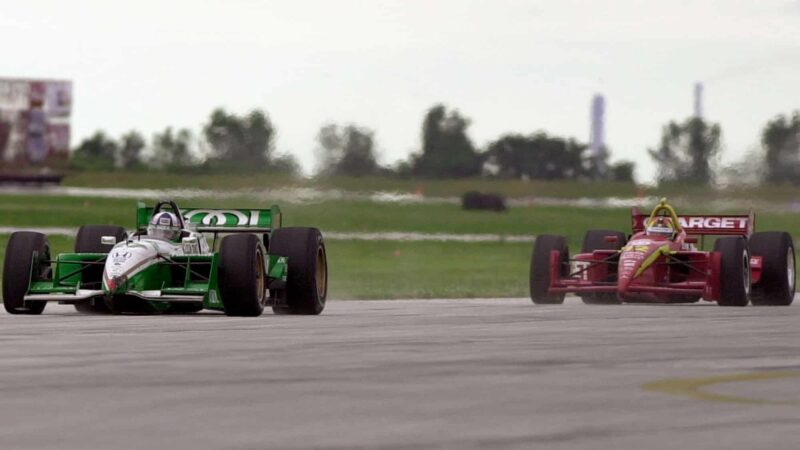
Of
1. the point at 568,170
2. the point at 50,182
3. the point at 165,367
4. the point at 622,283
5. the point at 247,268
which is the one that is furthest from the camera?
the point at 50,182

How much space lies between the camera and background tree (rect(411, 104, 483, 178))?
41250mm

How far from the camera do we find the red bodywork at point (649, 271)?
872 inches

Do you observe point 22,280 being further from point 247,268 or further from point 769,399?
point 769,399

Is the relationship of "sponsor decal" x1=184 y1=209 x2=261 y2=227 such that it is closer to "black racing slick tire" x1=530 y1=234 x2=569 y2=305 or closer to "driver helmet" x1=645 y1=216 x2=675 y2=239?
"black racing slick tire" x1=530 y1=234 x2=569 y2=305

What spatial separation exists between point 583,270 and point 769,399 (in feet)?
45.1

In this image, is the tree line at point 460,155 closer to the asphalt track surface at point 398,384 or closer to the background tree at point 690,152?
the background tree at point 690,152

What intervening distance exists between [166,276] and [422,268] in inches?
810

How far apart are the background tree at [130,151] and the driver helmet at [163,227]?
2949 cm

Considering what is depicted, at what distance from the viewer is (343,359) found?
12.3m

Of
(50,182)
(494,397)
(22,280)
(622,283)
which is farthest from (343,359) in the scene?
(50,182)

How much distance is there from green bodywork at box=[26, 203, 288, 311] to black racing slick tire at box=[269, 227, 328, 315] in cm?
12

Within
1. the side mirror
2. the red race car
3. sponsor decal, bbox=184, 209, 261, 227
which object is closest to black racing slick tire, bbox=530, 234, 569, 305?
the red race car

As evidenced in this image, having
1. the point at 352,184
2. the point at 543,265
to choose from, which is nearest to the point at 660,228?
the point at 543,265

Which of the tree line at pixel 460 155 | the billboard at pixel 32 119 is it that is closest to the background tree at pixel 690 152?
the tree line at pixel 460 155
